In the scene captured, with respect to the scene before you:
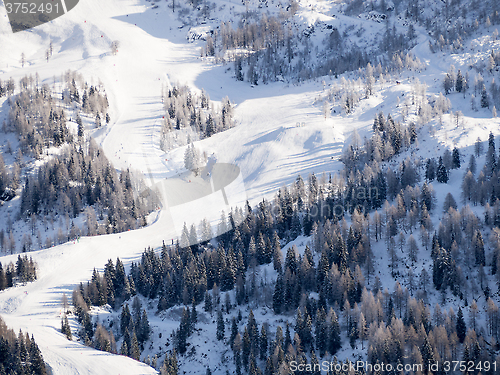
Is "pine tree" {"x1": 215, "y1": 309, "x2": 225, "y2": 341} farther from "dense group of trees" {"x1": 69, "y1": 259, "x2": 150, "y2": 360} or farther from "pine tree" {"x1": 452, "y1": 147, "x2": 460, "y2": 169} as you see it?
"pine tree" {"x1": 452, "y1": 147, "x2": 460, "y2": 169}

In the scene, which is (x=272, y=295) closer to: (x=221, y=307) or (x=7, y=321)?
(x=221, y=307)

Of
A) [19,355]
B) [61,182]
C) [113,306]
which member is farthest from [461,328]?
[61,182]

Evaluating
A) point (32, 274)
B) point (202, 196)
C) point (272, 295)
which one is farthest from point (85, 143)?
point (272, 295)

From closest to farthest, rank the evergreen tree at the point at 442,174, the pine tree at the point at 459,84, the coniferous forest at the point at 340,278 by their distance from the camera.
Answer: the coniferous forest at the point at 340,278 < the evergreen tree at the point at 442,174 < the pine tree at the point at 459,84

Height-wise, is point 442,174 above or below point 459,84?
below

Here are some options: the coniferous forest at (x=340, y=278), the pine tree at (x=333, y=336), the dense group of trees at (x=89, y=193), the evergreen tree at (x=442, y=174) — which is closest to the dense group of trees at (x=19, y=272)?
the coniferous forest at (x=340, y=278)

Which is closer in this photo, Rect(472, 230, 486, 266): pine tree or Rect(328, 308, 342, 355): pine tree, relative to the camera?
Rect(328, 308, 342, 355): pine tree

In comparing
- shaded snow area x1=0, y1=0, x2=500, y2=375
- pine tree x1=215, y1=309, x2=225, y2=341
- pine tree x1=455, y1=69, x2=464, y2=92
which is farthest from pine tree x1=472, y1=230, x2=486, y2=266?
pine tree x1=455, y1=69, x2=464, y2=92

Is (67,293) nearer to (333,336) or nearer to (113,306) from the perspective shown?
(113,306)

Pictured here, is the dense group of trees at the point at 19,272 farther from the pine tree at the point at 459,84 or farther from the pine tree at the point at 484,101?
the pine tree at the point at 459,84
